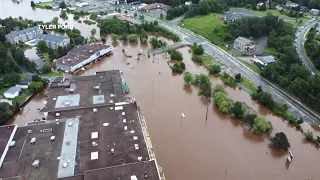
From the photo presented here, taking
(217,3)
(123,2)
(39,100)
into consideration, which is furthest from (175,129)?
(123,2)

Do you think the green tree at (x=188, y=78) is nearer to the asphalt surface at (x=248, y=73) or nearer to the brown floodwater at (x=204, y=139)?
the brown floodwater at (x=204, y=139)

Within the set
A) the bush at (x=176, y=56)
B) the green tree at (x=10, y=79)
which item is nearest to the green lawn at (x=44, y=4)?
the green tree at (x=10, y=79)

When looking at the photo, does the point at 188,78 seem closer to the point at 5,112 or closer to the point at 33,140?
the point at 33,140

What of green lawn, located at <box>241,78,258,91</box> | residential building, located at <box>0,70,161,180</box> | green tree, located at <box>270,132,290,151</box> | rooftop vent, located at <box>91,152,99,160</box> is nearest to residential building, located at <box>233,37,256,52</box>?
green lawn, located at <box>241,78,258,91</box>

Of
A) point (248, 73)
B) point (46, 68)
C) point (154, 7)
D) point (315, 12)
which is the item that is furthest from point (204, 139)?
point (315, 12)

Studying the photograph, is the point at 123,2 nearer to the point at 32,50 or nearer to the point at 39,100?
the point at 32,50

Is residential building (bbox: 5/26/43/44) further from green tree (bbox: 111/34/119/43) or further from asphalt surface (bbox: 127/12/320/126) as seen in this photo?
asphalt surface (bbox: 127/12/320/126)
